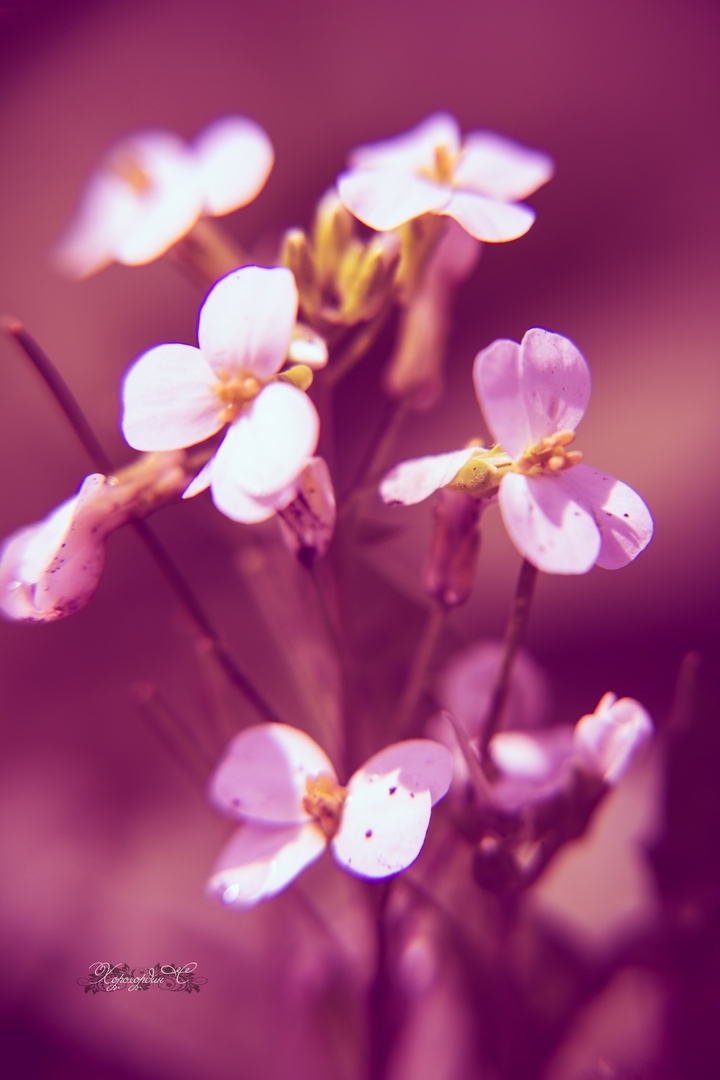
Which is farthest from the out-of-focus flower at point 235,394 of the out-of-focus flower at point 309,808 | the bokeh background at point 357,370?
the bokeh background at point 357,370

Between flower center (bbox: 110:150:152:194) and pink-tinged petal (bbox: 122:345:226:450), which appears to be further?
flower center (bbox: 110:150:152:194)

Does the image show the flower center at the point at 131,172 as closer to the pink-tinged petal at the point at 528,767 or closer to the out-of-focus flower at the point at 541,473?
the out-of-focus flower at the point at 541,473

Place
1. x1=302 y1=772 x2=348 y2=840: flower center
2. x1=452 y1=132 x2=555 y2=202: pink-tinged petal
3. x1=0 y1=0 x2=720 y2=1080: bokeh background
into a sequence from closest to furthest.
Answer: x1=302 y1=772 x2=348 y2=840: flower center
x1=452 y1=132 x2=555 y2=202: pink-tinged petal
x1=0 y1=0 x2=720 y2=1080: bokeh background

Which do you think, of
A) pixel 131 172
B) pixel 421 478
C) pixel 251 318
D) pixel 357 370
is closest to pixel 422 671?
pixel 421 478

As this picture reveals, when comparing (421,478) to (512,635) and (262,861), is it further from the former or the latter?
(262,861)

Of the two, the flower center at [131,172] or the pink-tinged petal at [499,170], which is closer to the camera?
the pink-tinged petal at [499,170]

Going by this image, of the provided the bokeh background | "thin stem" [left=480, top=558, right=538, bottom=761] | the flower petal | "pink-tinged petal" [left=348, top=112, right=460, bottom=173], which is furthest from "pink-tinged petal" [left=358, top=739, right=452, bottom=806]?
the bokeh background

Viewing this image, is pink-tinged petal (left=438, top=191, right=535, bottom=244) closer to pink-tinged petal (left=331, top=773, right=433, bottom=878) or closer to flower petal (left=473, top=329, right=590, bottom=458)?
flower petal (left=473, top=329, right=590, bottom=458)
